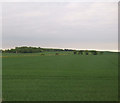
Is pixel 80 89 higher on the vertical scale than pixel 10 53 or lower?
lower

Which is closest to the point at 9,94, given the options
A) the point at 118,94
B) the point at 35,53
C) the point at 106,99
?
the point at 106,99

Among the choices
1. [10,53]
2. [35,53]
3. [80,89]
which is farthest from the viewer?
[35,53]

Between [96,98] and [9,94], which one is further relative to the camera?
[9,94]

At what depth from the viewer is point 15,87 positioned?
8.68 meters

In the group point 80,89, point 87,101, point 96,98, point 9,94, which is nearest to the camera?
point 87,101

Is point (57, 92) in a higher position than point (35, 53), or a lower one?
lower

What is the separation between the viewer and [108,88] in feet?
28.3

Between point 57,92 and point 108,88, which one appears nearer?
point 57,92

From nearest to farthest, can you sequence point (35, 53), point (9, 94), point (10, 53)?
point (9, 94) < point (10, 53) < point (35, 53)

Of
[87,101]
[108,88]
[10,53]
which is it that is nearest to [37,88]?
[87,101]

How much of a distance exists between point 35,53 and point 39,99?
209 feet

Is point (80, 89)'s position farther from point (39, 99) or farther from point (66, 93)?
point (39, 99)

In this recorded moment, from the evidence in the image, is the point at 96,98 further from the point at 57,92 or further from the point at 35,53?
the point at 35,53

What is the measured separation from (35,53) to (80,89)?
62412 mm
